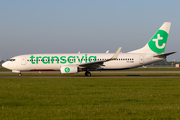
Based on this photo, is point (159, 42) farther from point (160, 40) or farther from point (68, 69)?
point (68, 69)

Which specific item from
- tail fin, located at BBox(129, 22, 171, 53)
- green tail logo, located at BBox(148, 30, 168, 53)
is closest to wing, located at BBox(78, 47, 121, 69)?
tail fin, located at BBox(129, 22, 171, 53)

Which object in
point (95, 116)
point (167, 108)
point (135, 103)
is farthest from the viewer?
point (135, 103)

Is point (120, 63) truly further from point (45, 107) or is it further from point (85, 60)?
point (45, 107)

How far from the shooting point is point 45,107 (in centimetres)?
897

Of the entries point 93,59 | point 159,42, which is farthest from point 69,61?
point 159,42

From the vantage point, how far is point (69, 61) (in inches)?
1258

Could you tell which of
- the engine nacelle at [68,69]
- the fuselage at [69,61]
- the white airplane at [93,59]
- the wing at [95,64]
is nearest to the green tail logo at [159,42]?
the white airplane at [93,59]

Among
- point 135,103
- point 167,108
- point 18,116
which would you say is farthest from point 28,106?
point 167,108

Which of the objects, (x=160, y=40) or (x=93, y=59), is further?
(x=160, y=40)

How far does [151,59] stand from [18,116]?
27.0 meters

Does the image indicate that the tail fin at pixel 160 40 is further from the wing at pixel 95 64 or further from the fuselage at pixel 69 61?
the wing at pixel 95 64

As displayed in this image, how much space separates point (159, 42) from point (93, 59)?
9980 millimetres

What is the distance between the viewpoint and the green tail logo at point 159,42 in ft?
107

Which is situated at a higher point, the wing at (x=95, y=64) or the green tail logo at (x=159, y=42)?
the green tail logo at (x=159, y=42)
